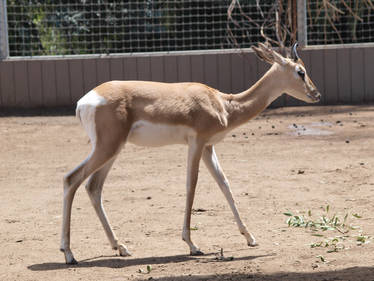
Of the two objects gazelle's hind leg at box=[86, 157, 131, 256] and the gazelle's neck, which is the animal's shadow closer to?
gazelle's hind leg at box=[86, 157, 131, 256]

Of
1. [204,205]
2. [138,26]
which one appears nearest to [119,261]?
[204,205]

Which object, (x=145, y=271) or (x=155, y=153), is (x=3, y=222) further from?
(x=155, y=153)

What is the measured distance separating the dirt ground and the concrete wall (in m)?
1.85

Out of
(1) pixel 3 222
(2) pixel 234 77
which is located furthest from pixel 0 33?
(1) pixel 3 222

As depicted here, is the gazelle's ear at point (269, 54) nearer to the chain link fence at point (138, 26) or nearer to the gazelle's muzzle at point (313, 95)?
the gazelle's muzzle at point (313, 95)

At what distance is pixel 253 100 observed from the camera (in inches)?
245

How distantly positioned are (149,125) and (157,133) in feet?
0.30

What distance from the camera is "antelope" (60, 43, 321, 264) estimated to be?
5.62 m

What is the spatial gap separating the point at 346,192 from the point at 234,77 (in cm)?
655

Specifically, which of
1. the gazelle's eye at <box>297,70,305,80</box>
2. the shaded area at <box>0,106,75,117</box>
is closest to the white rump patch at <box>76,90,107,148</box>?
the gazelle's eye at <box>297,70,305,80</box>

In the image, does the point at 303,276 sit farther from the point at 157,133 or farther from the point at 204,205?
the point at 204,205

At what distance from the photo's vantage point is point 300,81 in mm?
6230

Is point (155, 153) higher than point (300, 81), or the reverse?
point (300, 81)

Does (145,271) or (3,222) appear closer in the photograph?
(145,271)
